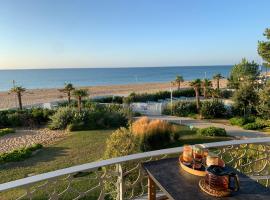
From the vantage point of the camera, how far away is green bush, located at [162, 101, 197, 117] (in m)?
17.9

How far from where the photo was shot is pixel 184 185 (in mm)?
2072

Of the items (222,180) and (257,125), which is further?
(257,125)

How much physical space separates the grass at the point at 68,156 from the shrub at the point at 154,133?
40 cm

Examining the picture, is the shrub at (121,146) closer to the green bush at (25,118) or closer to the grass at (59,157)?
the grass at (59,157)

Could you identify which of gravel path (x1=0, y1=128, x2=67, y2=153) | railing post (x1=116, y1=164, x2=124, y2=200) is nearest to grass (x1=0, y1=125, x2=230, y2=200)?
gravel path (x1=0, y1=128, x2=67, y2=153)

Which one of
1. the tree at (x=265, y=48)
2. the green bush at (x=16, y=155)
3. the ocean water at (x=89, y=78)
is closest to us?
the green bush at (x=16, y=155)

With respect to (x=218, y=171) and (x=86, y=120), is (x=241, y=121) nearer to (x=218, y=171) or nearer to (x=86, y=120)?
(x=86, y=120)

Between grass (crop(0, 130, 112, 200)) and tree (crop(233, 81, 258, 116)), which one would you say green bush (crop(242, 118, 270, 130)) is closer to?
tree (crop(233, 81, 258, 116))

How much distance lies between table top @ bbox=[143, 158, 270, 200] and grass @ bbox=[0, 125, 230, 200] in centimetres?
360

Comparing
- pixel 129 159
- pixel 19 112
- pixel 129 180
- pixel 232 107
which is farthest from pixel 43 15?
pixel 129 159

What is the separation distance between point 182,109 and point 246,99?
391 cm

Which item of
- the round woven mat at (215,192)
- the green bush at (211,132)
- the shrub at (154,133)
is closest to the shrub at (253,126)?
the green bush at (211,132)

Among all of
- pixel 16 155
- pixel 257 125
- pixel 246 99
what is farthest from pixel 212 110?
pixel 16 155

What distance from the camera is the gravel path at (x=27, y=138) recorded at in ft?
37.4
